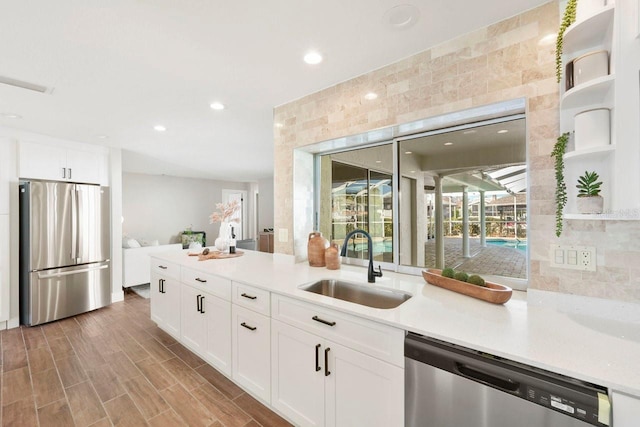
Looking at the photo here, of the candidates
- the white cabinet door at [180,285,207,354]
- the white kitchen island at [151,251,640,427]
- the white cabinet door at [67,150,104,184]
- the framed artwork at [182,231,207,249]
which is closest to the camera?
the white kitchen island at [151,251,640,427]

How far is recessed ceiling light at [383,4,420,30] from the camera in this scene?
53.3 inches

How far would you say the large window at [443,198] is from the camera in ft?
5.65

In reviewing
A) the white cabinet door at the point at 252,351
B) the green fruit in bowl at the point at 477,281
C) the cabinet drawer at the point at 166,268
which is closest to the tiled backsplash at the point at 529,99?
the green fruit in bowl at the point at 477,281

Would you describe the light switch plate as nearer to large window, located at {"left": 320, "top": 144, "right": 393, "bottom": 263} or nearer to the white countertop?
large window, located at {"left": 320, "top": 144, "right": 393, "bottom": 263}

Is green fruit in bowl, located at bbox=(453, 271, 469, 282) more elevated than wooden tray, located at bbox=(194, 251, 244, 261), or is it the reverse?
green fruit in bowl, located at bbox=(453, 271, 469, 282)

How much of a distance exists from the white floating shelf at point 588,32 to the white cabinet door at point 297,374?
1835 millimetres

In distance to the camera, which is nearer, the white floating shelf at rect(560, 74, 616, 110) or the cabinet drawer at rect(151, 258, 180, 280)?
the white floating shelf at rect(560, 74, 616, 110)

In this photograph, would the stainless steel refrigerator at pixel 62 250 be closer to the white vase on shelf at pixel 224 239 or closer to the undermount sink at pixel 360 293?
the white vase on shelf at pixel 224 239

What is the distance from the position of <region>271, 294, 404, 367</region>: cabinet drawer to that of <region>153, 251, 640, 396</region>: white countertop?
0.05m

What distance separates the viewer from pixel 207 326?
7.12ft

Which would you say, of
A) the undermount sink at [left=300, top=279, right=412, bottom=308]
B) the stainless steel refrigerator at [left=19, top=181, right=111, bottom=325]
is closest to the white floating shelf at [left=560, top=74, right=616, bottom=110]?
the undermount sink at [left=300, top=279, right=412, bottom=308]

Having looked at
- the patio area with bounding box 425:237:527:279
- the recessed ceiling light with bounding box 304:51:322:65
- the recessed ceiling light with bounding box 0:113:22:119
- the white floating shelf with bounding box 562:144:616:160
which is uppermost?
the recessed ceiling light with bounding box 304:51:322:65

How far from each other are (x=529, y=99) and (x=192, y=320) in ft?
9.36

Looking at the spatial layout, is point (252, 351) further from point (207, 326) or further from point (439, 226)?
point (439, 226)
